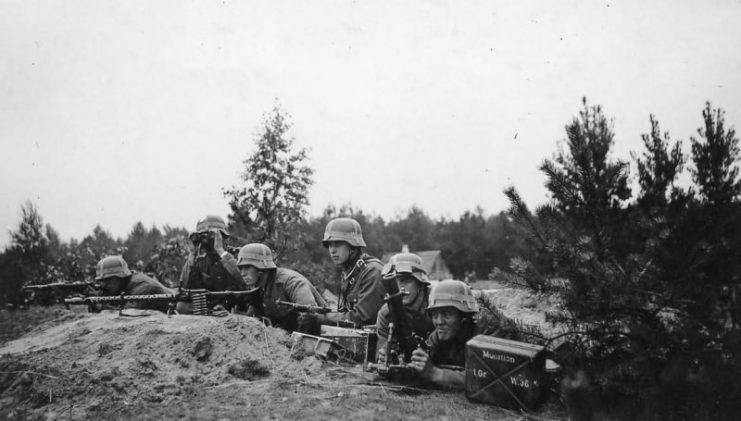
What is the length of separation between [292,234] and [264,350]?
940 centimetres

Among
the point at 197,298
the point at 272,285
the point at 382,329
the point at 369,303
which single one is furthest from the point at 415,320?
the point at 197,298

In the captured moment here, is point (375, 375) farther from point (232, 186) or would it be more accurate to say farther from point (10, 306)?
point (10, 306)

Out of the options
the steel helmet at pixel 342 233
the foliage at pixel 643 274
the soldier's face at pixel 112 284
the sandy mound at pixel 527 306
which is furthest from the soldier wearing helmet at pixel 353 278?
the soldier's face at pixel 112 284

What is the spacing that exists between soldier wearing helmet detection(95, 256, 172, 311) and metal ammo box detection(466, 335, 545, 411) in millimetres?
6866

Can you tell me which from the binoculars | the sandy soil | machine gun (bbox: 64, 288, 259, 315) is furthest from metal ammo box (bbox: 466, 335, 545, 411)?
the binoculars

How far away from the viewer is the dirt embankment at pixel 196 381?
4.07 metres

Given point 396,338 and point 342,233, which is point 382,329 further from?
point 342,233

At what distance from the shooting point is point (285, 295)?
26.3 feet

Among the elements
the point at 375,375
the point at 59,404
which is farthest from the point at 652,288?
the point at 59,404

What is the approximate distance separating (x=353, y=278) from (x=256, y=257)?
1662 millimetres

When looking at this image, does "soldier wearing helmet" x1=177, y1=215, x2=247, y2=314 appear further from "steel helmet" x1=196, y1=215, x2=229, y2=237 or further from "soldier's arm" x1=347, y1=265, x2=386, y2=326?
"soldier's arm" x1=347, y1=265, x2=386, y2=326

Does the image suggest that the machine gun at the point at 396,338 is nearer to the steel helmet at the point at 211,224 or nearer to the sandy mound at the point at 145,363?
the sandy mound at the point at 145,363

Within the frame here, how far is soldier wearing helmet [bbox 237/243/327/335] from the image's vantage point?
25.6ft

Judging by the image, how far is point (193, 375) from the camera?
4.89 metres
